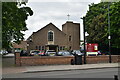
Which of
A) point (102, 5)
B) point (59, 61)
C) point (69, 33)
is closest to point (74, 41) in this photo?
point (69, 33)

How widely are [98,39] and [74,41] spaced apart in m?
16.8

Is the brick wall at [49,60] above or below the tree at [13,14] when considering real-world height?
below

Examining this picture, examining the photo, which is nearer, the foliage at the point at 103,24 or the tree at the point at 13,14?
the tree at the point at 13,14

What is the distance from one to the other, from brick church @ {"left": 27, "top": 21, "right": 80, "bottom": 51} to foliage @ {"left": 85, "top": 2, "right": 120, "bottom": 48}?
771 cm

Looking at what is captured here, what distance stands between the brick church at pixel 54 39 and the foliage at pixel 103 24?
7713 mm

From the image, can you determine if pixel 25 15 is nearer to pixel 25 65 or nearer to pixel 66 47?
pixel 25 65

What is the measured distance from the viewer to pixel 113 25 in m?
31.2

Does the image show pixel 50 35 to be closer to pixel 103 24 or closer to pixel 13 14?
pixel 103 24

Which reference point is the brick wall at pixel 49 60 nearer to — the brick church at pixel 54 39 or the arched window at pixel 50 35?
the brick church at pixel 54 39

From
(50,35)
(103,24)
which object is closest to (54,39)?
(50,35)

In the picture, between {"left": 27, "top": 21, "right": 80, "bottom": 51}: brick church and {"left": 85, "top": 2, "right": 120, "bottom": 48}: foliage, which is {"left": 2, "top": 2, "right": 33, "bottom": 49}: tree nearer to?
{"left": 85, "top": 2, "right": 120, "bottom": 48}: foliage

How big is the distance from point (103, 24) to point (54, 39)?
17526 mm

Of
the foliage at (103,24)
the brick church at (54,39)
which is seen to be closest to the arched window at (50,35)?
the brick church at (54,39)

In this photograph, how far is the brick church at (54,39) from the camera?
55.0 metres
